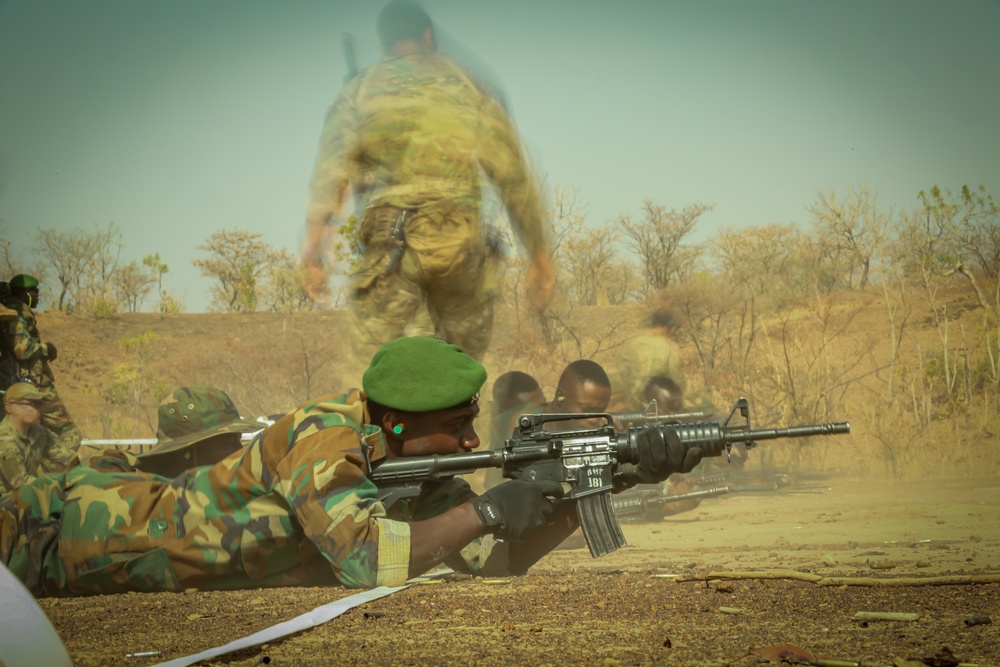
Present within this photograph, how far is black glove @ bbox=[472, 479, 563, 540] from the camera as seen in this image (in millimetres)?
3582

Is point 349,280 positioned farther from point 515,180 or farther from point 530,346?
point 530,346

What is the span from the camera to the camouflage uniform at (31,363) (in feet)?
27.3

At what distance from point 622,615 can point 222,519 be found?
1398 mm

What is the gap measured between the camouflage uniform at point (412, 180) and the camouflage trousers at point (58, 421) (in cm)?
376

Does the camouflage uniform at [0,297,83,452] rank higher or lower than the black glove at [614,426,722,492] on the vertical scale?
higher

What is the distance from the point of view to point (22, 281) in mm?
8398

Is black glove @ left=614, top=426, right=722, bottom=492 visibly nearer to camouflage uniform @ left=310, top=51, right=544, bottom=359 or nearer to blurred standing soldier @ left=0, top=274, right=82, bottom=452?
camouflage uniform @ left=310, top=51, right=544, bottom=359

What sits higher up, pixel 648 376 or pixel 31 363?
pixel 31 363

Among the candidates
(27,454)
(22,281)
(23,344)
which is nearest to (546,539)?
(27,454)

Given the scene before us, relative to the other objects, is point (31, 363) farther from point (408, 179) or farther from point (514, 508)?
point (514, 508)

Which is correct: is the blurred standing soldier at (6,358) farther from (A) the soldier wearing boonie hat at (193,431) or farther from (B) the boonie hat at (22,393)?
(A) the soldier wearing boonie hat at (193,431)

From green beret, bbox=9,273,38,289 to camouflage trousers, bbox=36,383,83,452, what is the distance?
2.66 ft

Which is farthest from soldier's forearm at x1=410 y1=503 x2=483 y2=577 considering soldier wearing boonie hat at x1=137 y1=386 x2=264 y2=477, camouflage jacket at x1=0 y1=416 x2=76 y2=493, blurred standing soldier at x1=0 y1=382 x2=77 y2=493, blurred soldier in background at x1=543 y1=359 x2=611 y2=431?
blurred standing soldier at x1=0 y1=382 x2=77 y2=493

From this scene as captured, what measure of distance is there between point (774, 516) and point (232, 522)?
13.1 ft
